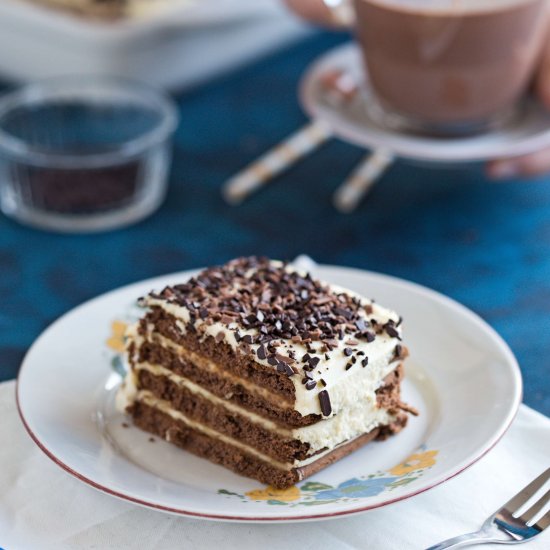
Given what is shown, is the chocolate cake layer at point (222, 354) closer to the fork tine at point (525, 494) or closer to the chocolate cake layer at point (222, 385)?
the chocolate cake layer at point (222, 385)

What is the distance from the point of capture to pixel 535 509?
4.13 ft

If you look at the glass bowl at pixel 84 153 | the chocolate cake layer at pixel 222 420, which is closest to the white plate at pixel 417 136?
the glass bowl at pixel 84 153

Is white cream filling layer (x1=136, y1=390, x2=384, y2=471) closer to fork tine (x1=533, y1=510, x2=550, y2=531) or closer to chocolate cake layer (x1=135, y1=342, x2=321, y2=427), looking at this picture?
chocolate cake layer (x1=135, y1=342, x2=321, y2=427)

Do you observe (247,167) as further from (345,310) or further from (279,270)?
(345,310)

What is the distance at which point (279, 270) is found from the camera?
1.58m

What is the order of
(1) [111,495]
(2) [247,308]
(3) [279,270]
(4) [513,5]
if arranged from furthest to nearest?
(4) [513,5], (3) [279,270], (2) [247,308], (1) [111,495]

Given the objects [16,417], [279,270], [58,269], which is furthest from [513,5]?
[16,417]

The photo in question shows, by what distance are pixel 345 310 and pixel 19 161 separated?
3.27 ft

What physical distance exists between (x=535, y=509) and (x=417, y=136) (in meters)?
1.02

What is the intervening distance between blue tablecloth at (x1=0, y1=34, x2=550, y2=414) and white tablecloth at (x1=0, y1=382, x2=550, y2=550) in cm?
29

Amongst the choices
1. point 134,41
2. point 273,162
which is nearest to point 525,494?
point 273,162

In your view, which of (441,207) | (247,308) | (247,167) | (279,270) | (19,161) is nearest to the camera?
(247,308)

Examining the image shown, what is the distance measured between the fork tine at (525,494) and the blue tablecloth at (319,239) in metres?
0.29

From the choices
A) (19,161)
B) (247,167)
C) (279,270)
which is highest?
(279,270)
